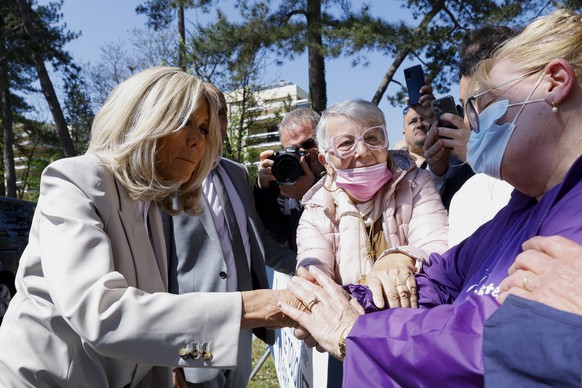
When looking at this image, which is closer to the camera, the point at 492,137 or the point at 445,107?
the point at 492,137

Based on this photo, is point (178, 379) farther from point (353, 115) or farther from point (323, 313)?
point (353, 115)

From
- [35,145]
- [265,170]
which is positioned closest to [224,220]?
[265,170]

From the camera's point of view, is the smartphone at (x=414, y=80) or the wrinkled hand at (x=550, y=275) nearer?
the wrinkled hand at (x=550, y=275)

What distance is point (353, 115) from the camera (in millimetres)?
2549

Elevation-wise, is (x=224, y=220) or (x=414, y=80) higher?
(x=414, y=80)

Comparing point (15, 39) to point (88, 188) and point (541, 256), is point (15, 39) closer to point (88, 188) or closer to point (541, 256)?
point (88, 188)

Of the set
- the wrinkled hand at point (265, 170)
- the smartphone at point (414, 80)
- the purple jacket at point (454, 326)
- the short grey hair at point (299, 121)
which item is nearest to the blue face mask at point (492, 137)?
the purple jacket at point (454, 326)

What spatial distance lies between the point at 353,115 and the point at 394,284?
956 millimetres

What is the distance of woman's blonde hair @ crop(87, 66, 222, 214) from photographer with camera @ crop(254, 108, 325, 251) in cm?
89

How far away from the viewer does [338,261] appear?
2.36 metres

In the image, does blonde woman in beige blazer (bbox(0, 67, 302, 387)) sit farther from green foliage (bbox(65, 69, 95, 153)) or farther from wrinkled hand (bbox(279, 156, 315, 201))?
green foliage (bbox(65, 69, 95, 153))

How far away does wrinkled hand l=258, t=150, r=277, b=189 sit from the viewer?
2.98 meters

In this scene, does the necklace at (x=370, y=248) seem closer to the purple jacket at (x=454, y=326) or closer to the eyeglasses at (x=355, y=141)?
the eyeglasses at (x=355, y=141)

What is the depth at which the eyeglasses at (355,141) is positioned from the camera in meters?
2.50
